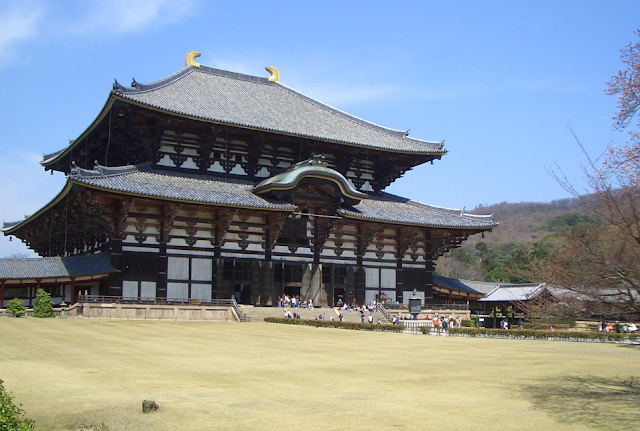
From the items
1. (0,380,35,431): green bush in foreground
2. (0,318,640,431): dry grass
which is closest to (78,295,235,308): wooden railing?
(0,318,640,431): dry grass

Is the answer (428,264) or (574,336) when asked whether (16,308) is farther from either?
(428,264)

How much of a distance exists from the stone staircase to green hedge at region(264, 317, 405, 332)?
1355 mm

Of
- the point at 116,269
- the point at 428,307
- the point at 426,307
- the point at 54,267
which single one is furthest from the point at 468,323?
the point at 54,267

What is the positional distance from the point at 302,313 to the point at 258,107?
18.4m

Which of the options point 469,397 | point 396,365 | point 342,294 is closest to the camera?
point 469,397

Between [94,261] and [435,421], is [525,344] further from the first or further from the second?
[94,261]

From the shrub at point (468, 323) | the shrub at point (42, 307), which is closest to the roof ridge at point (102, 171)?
the shrub at point (42, 307)

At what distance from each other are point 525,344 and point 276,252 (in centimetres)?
2261

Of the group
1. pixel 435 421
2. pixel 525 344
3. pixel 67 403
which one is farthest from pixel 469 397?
pixel 525 344

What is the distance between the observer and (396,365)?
20.2m

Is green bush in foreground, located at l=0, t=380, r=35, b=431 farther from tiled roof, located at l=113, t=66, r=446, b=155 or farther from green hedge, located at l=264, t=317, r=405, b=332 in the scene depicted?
tiled roof, located at l=113, t=66, r=446, b=155

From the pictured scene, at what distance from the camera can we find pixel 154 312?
38375 millimetres

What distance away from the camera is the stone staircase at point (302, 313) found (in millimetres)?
41969

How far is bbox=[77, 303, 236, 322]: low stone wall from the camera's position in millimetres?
36812
